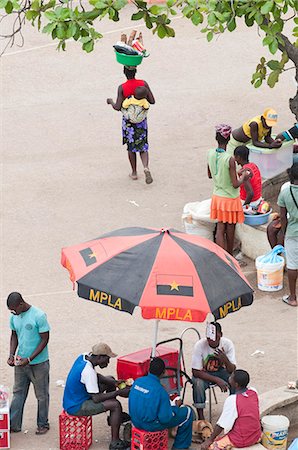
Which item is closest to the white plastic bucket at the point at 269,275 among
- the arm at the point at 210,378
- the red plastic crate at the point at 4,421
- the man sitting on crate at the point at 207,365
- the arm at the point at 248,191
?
the arm at the point at 248,191

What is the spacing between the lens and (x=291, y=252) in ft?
43.0

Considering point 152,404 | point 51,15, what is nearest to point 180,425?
point 152,404

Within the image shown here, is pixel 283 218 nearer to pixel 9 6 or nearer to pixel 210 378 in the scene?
pixel 210 378

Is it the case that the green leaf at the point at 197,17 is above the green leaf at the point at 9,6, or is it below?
below

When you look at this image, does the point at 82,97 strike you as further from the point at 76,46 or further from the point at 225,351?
the point at 225,351

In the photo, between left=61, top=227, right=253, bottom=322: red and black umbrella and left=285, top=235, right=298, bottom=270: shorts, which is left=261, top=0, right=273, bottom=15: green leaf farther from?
left=285, top=235, right=298, bottom=270: shorts

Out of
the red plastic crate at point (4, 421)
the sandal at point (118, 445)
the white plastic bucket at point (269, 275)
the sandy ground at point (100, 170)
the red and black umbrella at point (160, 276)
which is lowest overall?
the sandy ground at point (100, 170)

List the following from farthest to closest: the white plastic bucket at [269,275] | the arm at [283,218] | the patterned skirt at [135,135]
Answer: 1. the patterned skirt at [135,135]
2. the white plastic bucket at [269,275]
3. the arm at [283,218]

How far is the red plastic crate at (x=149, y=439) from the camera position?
33.6 feet

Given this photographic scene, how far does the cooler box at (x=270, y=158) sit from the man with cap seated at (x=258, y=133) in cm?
7

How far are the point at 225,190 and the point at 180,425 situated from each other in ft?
13.2

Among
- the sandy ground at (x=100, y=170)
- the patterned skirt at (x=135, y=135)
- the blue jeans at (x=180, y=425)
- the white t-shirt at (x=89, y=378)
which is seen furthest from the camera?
the patterned skirt at (x=135, y=135)

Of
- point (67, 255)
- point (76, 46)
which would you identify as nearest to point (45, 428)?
point (67, 255)

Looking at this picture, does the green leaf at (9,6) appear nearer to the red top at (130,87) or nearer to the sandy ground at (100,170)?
the sandy ground at (100,170)
